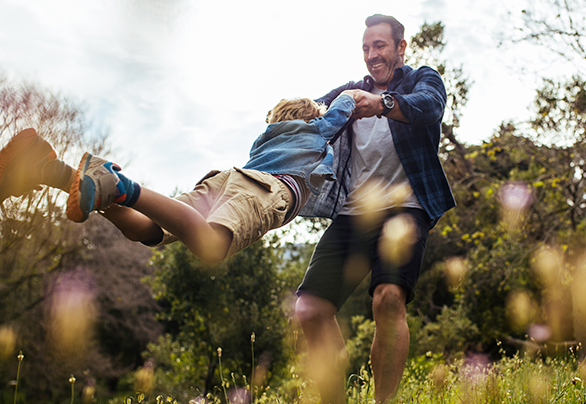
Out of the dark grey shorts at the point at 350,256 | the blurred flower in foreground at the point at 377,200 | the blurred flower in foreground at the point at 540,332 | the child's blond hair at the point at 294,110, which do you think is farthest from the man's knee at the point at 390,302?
the blurred flower in foreground at the point at 540,332

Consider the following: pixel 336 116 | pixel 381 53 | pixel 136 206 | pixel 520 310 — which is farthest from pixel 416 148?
pixel 520 310

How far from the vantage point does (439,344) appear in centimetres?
991

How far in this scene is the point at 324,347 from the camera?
91.4 inches

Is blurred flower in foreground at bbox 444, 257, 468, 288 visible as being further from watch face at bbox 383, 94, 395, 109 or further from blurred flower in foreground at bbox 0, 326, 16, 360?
blurred flower in foreground at bbox 0, 326, 16, 360

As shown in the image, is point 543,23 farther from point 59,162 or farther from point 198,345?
point 198,345

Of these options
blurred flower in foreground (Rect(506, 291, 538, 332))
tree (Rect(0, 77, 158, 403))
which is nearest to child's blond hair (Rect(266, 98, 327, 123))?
tree (Rect(0, 77, 158, 403))

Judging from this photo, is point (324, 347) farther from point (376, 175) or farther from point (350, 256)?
point (376, 175)

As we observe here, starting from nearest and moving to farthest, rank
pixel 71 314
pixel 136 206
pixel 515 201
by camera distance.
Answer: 1. pixel 136 206
2. pixel 515 201
3. pixel 71 314

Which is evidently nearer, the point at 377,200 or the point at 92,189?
the point at 92,189

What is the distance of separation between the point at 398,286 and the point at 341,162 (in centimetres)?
94

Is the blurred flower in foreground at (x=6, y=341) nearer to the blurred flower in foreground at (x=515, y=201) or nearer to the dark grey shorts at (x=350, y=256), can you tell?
the blurred flower in foreground at (x=515, y=201)

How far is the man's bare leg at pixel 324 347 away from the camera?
2.24 meters

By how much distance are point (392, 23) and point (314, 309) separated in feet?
5.96

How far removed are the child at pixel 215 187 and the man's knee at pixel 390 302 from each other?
0.58 meters
